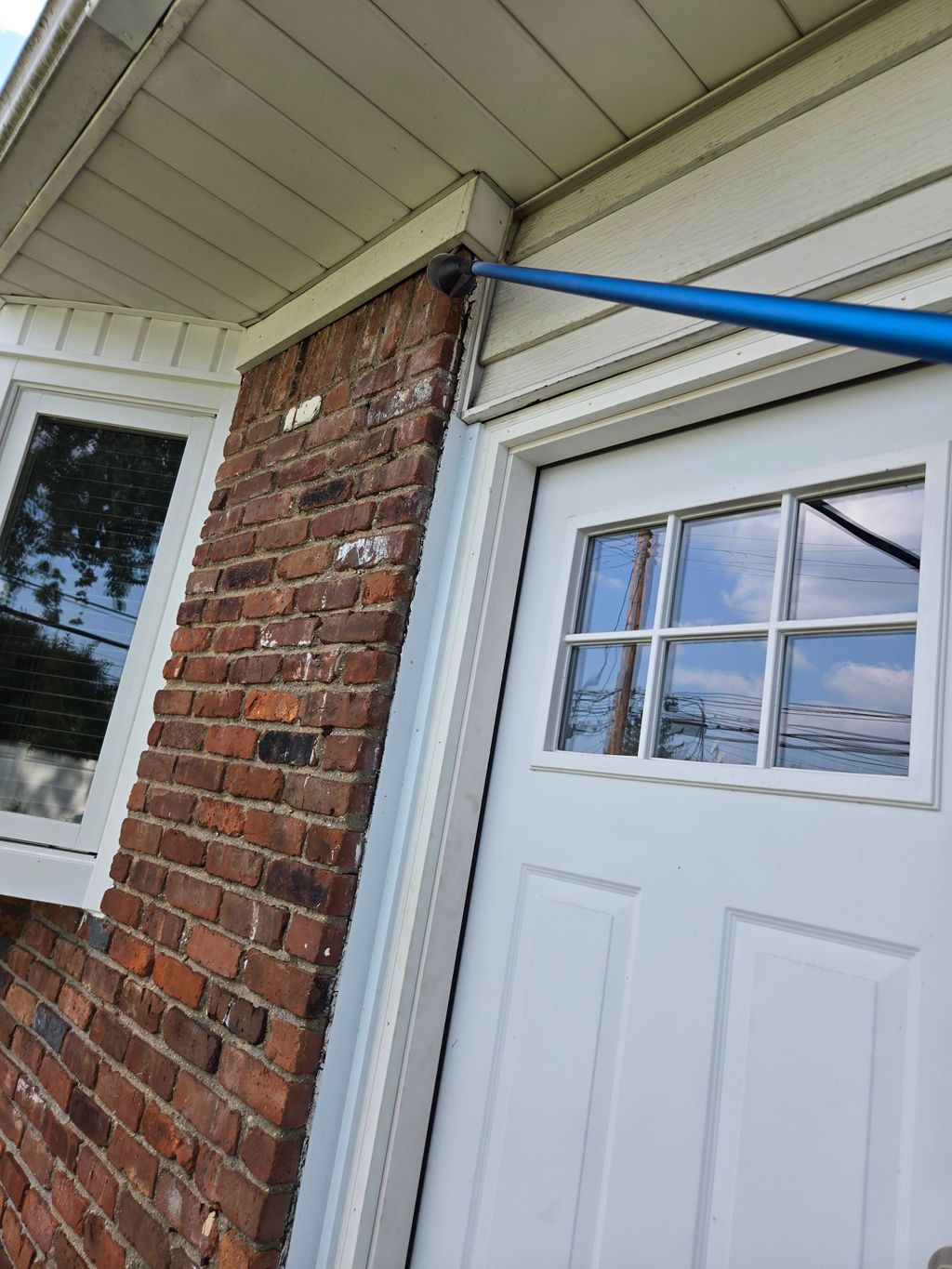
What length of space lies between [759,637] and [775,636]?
1.9 inches

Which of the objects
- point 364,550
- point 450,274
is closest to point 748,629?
point 364,550

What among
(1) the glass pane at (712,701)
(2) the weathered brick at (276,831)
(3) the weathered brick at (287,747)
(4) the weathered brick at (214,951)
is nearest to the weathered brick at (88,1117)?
(4) the weathered brick at (214,951)

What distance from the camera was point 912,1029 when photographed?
40.6 inches

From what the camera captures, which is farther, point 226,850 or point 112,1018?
point 112,1018

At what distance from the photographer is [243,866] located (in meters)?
1.68

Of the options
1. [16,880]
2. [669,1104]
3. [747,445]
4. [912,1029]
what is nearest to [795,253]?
[747,445]

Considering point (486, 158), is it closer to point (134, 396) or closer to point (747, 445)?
point (747, 445)

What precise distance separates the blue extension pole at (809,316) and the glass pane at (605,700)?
0.71 m

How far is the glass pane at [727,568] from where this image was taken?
53.9 inches

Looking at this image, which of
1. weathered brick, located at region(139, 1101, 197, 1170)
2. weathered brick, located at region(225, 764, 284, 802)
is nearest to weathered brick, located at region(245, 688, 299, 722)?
weathered brick, located at region(225, 764, 284, 802)

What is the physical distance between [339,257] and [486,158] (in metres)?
0.52

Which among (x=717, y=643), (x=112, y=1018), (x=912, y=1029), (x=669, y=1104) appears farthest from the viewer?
(x=112, y=1018)

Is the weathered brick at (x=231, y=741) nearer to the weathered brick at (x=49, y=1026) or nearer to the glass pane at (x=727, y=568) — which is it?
the weathered brick at (x=49, y=1026)

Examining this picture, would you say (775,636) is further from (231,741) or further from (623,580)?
(231,741)
